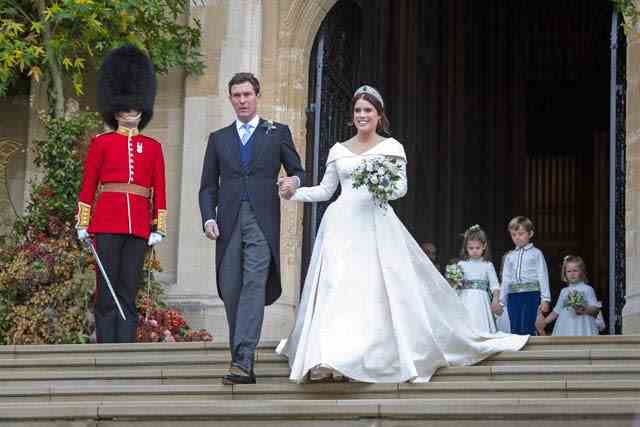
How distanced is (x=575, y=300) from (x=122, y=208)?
4208 millimetres

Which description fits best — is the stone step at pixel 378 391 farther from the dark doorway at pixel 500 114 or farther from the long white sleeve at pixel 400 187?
the dark doorway at pixel 500 114

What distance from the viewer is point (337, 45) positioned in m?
15.6

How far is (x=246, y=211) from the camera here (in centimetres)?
923

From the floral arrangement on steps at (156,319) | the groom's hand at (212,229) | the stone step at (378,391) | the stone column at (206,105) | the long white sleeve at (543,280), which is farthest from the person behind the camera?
the stone column at (206,105)

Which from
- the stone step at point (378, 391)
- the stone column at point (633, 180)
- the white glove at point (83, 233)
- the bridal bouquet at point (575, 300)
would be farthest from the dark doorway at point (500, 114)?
the stone step at point (378, 391)

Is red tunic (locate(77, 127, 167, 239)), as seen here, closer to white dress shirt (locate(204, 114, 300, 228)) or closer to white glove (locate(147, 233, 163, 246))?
white glove (locate(147, 233, 163, 246))

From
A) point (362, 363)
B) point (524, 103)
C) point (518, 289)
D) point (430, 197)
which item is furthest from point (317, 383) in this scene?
point (524, 103)

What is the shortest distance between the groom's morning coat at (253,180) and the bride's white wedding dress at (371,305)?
0.64ft

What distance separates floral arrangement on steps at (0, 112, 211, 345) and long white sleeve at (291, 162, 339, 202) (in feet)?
11.1

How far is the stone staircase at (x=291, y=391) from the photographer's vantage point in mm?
7605

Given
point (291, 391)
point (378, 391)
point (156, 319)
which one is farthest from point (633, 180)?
point (291, 391)

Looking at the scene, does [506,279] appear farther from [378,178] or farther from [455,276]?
[378,178]

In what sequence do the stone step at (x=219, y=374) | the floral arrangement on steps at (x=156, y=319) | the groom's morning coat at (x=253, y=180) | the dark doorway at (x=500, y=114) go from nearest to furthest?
the stone step at (x=219, y=374), the groom's morning coat at (x=253, y=180), the floral arrangement on steps at (x=156, y=319), the dark doorway at (x=500, y=114)

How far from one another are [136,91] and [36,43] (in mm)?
3685
